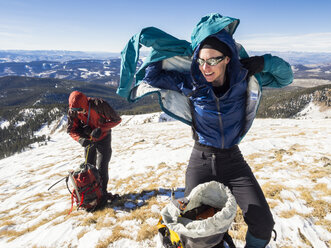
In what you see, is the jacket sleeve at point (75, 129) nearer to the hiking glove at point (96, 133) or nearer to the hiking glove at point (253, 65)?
the hiking glove at point (96, 133)

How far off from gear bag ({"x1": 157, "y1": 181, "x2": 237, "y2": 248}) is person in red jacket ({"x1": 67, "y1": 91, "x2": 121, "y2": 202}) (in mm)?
3756

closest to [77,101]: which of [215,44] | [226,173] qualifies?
[215,44]

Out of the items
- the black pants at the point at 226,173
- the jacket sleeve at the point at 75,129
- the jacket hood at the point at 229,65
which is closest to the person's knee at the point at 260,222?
the black pants at the point at 226,173

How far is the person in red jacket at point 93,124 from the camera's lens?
5.53 metres

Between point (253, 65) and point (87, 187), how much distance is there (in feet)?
18.5

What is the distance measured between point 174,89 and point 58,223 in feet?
17.7

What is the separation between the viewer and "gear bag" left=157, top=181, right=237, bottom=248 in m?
2.25

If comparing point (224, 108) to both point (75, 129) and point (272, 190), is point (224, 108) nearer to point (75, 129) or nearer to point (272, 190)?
point (272, 190)

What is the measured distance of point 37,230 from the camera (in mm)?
5207

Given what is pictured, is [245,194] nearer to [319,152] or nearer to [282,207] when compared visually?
[282,207]

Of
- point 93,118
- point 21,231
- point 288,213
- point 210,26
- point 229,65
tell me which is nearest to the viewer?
point 210,26

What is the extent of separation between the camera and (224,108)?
3029 millimetres

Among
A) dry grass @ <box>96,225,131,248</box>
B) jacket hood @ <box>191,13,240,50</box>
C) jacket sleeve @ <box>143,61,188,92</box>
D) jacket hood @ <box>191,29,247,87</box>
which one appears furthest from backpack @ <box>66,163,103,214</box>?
jacket hood @ <box>191,13,240,50</box>

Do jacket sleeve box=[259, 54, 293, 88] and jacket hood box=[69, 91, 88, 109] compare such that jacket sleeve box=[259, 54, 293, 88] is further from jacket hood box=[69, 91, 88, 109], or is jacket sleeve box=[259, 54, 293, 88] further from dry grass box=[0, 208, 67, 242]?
dry grass box=[0, 208, 67, 242]
